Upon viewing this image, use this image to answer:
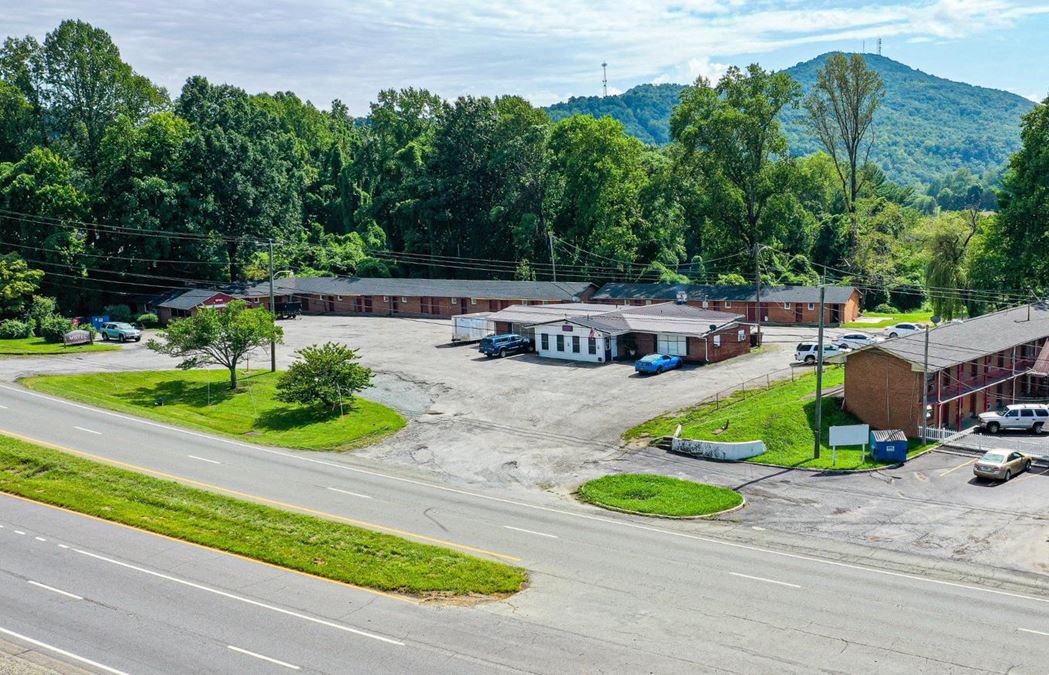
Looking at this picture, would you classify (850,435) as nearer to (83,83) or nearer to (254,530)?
(254,530)

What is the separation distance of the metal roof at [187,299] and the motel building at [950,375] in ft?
209

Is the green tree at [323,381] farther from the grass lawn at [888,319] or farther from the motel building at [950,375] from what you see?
the grass lawn at [888,319]

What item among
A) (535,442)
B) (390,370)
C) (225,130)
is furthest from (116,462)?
(225,130)

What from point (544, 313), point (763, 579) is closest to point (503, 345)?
point (544, 313)

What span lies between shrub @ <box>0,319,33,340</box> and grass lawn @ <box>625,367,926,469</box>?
2346 inches

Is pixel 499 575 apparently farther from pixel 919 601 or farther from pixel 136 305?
pixel 136 305

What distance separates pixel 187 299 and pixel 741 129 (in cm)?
5770

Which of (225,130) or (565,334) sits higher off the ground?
(225,130)

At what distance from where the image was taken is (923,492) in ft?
139

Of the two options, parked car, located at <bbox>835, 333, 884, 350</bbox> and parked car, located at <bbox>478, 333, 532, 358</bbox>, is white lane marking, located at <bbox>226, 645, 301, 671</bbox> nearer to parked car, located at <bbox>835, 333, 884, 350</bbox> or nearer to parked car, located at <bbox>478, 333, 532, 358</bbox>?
parked car, located at <bbox>478, 333, 532, 358</bbox>

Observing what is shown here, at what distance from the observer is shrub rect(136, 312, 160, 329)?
9319 cm

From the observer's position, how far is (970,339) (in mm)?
57219

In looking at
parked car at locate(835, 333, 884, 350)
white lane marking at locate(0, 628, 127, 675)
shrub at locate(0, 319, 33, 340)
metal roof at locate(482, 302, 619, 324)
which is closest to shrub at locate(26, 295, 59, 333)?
shrub at locate(0, 319, 33, 340)

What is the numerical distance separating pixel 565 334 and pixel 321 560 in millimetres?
43194
